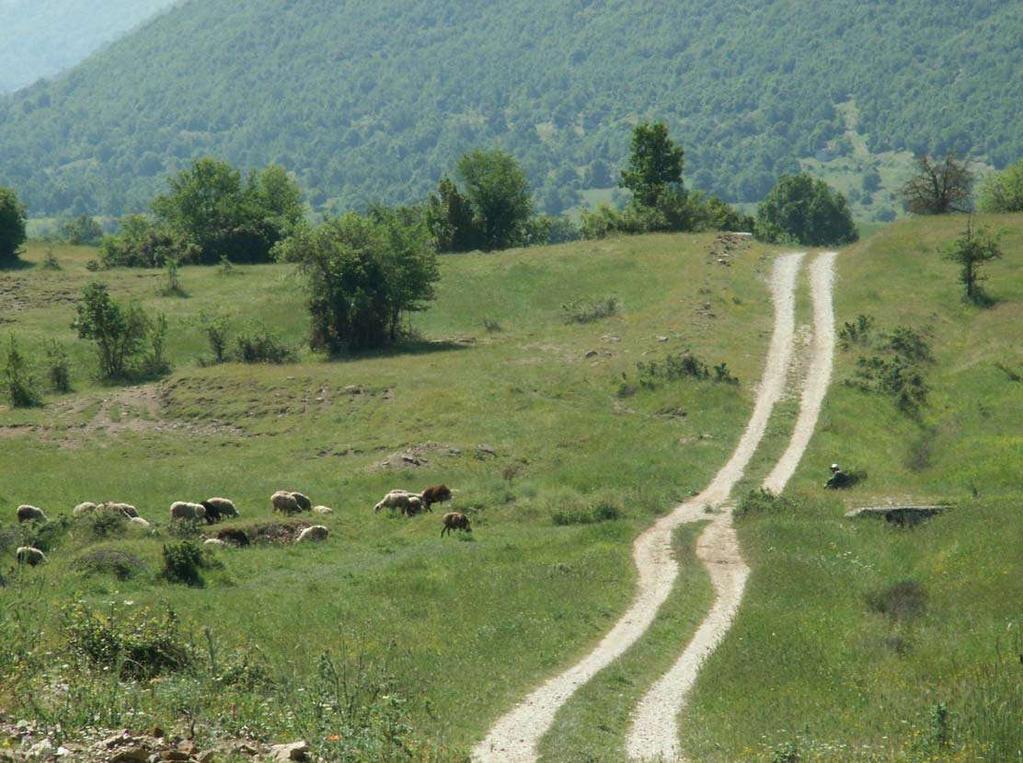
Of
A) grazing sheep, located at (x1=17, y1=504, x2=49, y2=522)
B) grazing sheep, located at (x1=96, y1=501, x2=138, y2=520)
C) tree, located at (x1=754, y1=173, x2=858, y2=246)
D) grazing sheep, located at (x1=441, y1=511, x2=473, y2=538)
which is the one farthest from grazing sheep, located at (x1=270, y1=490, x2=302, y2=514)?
tree, located at (x1=754, y1=173, x2=858, y2=246)

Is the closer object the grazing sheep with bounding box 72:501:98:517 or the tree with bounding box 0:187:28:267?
the grazing sheep with bounding box 72:501:98:517

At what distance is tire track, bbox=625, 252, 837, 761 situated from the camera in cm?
2019

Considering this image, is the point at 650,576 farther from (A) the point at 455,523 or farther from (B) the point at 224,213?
(B) the point at 224,213

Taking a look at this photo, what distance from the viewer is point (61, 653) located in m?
20.1

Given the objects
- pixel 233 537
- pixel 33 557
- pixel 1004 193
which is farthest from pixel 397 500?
pixel 1004 193

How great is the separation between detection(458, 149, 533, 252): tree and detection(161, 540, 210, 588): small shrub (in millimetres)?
74602

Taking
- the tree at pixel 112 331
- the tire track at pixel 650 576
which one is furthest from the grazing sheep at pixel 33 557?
the tree at pixel 112 331

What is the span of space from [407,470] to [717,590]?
20.9 meters

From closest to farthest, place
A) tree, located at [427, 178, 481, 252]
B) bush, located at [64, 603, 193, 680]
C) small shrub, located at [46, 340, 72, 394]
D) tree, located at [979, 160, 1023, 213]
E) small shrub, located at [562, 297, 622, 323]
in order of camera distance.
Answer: bush, located at [64, 603, 193, 680], small shrub, located at [46, 340, 72, 394], small shrub, located at [562, 297, 622, 323], tree, located at [979, 160, 1023, 213], tree, located at [427, 178, 481, 252]

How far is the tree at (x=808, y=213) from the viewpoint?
16975cm

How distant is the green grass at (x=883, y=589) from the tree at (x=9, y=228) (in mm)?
65248

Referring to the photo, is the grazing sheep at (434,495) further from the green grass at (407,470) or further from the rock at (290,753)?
the rock at (290,753)

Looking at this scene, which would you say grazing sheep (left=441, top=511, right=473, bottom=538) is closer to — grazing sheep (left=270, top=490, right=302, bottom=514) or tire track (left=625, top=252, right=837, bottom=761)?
grazing sheep (left=270, top=490, right=302, bottom=514)

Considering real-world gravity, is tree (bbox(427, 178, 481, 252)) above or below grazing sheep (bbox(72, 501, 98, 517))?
above
